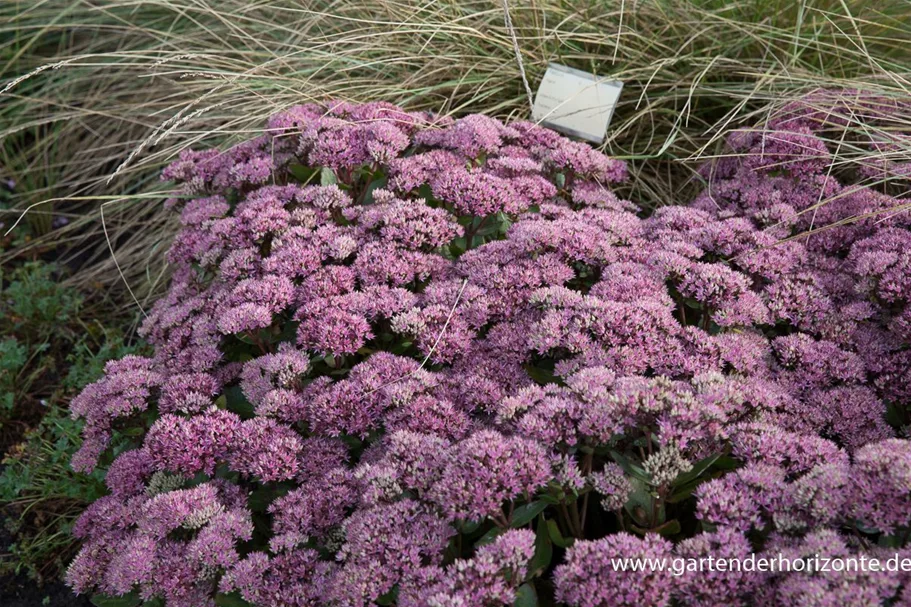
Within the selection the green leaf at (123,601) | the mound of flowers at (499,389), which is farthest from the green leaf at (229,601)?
the green leaf at (123,601)

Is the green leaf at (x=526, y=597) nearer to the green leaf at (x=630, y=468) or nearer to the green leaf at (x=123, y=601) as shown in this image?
the green leaf at (x=630, y=468)

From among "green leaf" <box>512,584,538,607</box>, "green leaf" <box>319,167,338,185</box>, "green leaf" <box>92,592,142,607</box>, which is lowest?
"green leaf" <box>92,592,142,607</box>

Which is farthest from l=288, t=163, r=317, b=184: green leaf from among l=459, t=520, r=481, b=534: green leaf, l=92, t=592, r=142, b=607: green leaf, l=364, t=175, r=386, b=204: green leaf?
l=459, t=520, r=481, b=534: green leaf

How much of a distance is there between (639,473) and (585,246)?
823mm

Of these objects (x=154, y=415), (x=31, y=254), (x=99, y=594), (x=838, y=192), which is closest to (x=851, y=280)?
(x=838, y=192)

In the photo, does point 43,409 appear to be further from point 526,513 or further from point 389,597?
point 526,513

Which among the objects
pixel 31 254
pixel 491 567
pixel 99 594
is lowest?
pixel 31 254

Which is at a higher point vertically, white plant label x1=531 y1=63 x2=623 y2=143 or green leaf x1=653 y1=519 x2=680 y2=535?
white plant label x1=531 y1=63 x2=623 y2=143

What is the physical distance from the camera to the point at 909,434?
77.7 inches

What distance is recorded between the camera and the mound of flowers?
58.8 inches

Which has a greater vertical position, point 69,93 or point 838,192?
point 838,192

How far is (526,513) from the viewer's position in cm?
161

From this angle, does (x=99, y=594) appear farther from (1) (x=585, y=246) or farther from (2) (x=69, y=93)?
(2) (x=69, y=93)

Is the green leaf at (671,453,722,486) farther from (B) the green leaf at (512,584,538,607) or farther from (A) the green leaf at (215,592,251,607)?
(A) the green leaf at (215,592,251,607)
